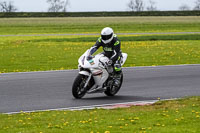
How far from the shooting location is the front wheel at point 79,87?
12.3m

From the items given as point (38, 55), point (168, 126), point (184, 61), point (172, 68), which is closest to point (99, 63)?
point (168, 126)

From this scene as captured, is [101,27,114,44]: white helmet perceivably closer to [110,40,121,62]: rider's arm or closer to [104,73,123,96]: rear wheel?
[110,40,121,62]: rider's arm

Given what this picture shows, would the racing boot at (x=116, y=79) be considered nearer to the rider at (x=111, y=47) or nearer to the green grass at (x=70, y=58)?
the rider at (x=111, y=47)

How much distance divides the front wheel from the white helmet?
1012 mm

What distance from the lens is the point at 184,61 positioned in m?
23.8

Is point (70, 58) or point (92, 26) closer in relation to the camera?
point (70, 58)

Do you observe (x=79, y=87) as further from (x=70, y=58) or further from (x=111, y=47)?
(x=70, y=58)

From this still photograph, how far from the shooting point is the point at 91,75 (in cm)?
1248

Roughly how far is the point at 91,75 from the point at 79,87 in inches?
15.7

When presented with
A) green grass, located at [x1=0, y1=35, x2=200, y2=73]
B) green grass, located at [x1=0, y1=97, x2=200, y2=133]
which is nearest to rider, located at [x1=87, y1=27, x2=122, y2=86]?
green grass, located at [x1=0, y1=97, x2=200, y2=133]

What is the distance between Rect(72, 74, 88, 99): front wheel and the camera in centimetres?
1227

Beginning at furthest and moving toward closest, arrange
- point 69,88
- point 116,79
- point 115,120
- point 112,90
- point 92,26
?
point 92,26, point 69,88, point 112,90, point 116,79, point 115,120

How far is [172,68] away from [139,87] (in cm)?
534

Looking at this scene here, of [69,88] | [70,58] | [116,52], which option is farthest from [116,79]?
[70,58]
